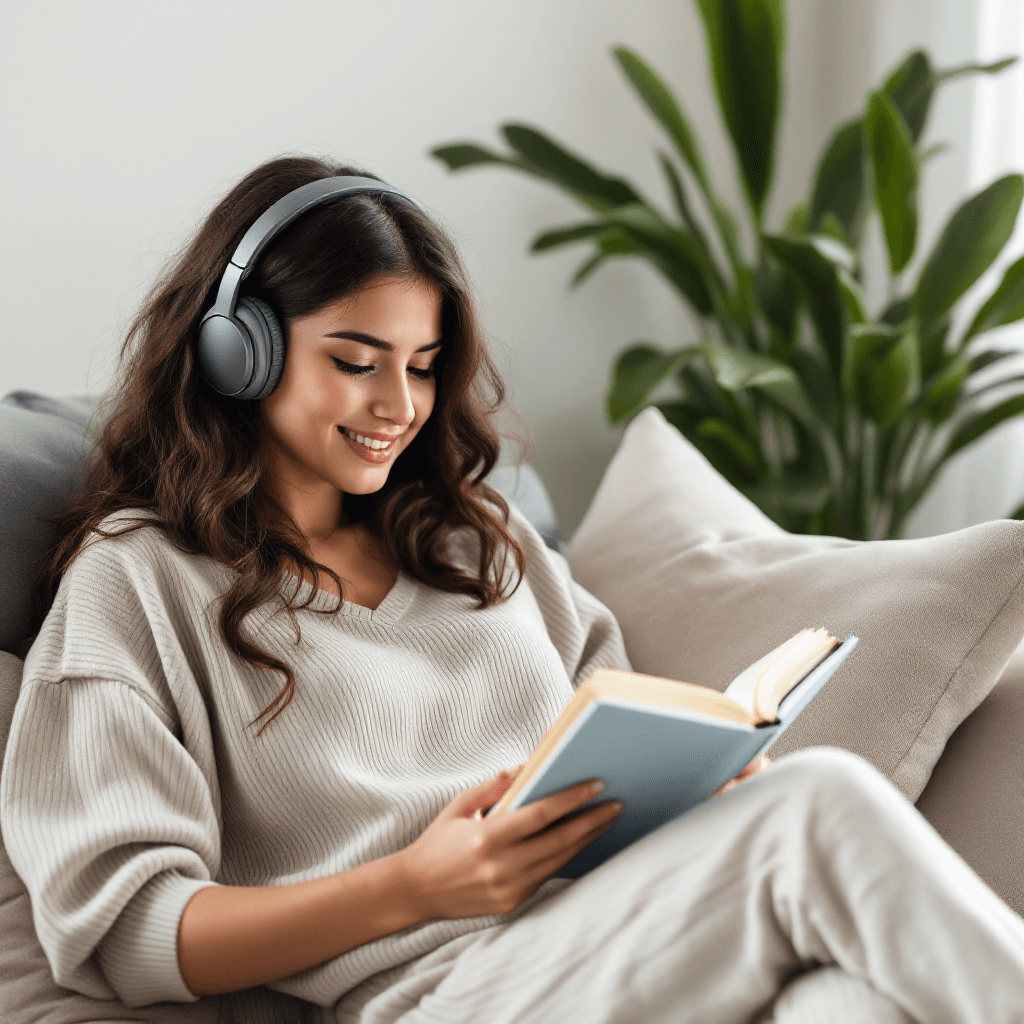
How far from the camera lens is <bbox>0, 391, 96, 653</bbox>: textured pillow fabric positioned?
100cm

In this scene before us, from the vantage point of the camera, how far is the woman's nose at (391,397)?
1034mm

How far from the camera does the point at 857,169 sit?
192cm

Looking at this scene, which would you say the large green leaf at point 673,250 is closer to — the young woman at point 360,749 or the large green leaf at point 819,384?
the large green leaf at point 819,384

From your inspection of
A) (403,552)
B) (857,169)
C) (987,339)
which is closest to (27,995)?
(403,552)

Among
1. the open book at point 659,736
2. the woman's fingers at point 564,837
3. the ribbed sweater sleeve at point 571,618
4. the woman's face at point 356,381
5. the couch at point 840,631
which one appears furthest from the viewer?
the ribbed sweater sleeve at point 571,618

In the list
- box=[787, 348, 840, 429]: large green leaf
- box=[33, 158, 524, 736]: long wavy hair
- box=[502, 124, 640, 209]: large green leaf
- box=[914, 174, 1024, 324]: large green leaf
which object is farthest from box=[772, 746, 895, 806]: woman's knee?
box=[502, 124, 640, 209]: large green leaf

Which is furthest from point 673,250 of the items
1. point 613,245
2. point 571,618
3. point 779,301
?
point 571,618

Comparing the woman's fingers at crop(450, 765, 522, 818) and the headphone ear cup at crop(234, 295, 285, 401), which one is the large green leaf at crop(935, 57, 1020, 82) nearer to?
the headphone ear cup at crop(234, 295, 285, 401)

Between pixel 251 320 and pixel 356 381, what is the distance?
0.38ft

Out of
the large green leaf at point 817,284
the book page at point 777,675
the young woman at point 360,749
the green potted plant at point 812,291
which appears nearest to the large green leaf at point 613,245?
the green potted plant at point 812,291

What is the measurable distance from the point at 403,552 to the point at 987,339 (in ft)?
4.63

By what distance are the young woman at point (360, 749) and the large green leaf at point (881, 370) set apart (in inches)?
26.7

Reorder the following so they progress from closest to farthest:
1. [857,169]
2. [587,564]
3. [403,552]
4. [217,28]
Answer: [403,552] → [587,564] → [217,28] → [857,169]

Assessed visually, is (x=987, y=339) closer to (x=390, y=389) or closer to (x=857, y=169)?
(x=857, y=169)
